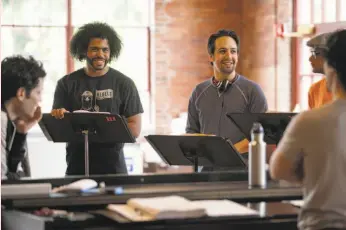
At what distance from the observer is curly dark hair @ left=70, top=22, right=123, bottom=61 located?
5496 mm

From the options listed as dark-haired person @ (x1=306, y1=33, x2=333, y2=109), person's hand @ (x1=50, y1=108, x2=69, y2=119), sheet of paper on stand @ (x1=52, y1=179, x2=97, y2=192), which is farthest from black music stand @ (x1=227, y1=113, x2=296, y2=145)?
sheet of paper on stand @ (x1=52, y1=179, x2=97, y2=192)

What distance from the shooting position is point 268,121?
444cm

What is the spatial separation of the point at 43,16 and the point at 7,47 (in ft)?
1.66

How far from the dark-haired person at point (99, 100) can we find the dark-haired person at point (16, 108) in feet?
4.72

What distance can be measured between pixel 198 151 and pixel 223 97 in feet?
3.72

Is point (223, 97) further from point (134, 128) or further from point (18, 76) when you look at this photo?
point (18, 76)

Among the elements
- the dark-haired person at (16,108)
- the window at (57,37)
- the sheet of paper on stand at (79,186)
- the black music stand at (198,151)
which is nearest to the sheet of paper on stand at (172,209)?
the sheet of paper on stand at (79,186)

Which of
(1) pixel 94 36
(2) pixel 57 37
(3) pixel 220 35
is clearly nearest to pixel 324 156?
(3) pixel 220 35

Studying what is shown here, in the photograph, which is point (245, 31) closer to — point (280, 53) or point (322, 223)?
point (280, 53)

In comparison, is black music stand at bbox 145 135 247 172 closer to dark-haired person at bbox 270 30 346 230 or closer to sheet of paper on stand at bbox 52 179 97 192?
sheet of paper on stand at bbox 52 179 97 192

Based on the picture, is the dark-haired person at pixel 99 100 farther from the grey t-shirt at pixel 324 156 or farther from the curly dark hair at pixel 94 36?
the grey t-shirt at pixel 324 156

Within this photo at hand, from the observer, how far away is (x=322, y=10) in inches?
327

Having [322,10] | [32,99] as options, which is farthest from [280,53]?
[32,99]

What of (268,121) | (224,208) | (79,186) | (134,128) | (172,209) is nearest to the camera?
(172,209)
